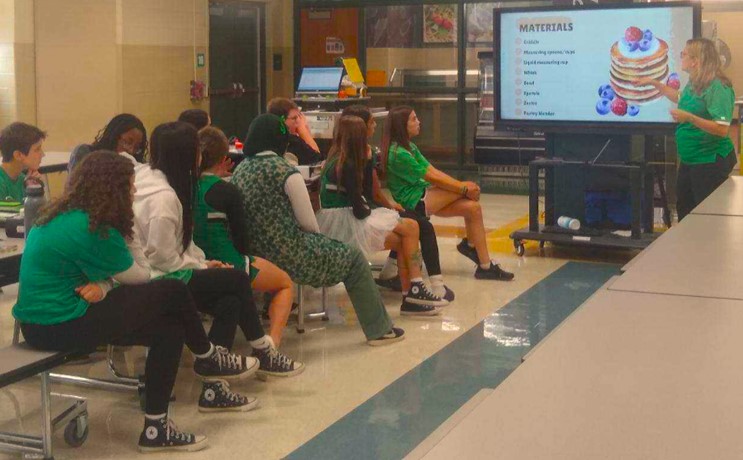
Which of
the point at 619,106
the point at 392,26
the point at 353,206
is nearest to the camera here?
the point at 353,206

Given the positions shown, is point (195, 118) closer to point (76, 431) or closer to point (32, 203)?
point (32, 203)

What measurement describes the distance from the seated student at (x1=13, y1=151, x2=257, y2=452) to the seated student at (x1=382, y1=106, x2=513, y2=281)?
2704 mm

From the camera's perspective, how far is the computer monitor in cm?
997

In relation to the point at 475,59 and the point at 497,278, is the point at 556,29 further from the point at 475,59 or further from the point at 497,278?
the point at 475,59

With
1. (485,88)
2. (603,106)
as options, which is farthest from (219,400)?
(485,88)

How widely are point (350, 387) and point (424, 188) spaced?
2.15 m

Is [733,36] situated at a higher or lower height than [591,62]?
higher

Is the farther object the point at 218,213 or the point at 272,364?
the point at 272,364

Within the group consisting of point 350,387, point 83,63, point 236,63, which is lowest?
point 350,387

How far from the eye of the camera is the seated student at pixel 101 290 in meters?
3.57

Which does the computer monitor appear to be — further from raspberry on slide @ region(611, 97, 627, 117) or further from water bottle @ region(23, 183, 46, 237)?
water bottle @ region(23, 183, 46, 237)

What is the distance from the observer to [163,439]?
3836 mm

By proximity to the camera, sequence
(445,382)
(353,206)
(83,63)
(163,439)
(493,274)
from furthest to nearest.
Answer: (83,63)
(493,274)
(353,206)
(445,382)
(163,439)

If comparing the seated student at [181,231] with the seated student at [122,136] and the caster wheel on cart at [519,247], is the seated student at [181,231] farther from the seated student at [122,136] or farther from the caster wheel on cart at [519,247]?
the caster wheel on cart at [519,247]
